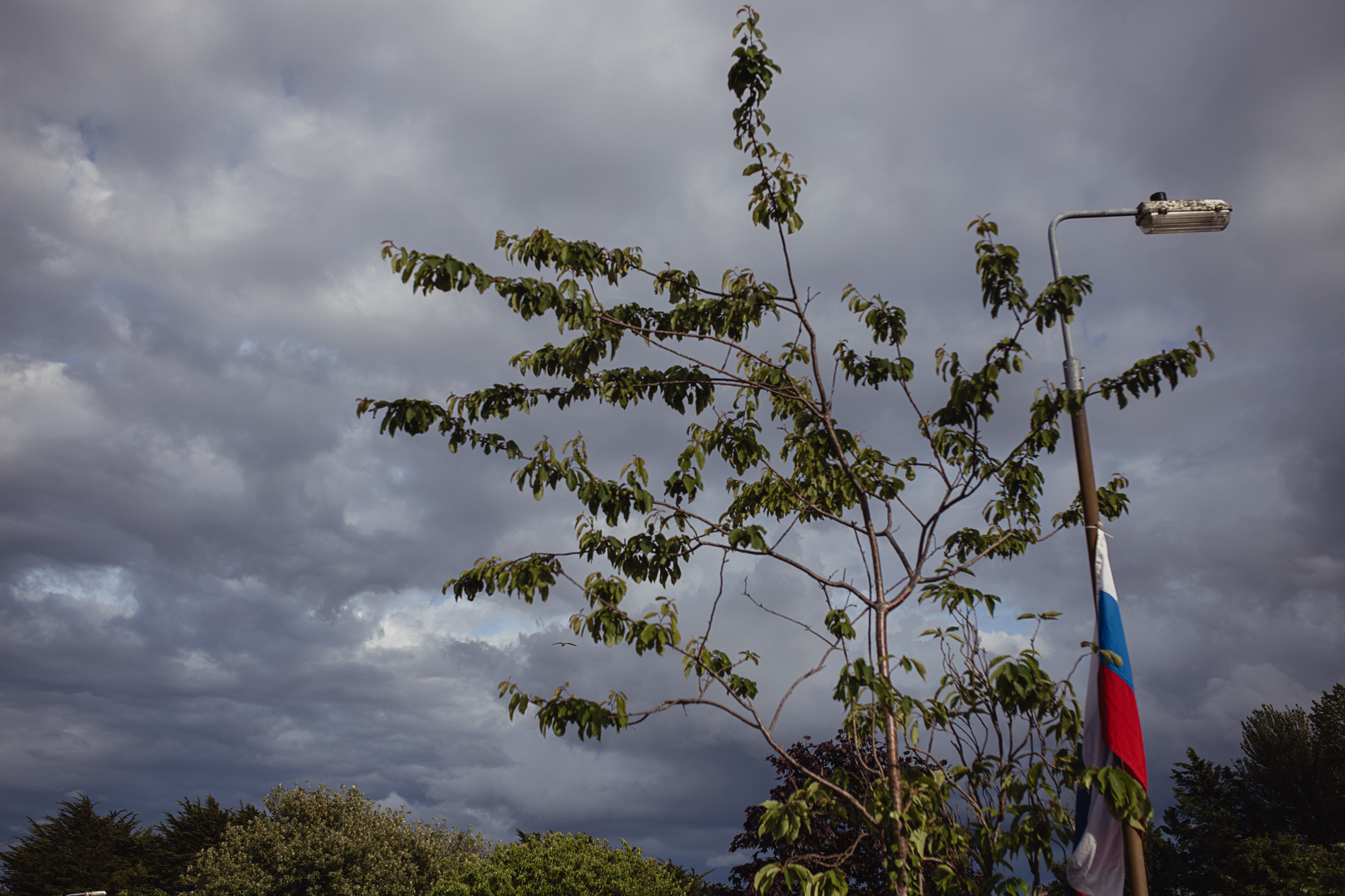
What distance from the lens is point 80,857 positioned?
33219 millimetres

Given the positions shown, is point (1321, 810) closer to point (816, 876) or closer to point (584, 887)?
point (584, 887)

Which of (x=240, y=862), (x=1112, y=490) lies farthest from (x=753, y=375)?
(x=240, y=862)

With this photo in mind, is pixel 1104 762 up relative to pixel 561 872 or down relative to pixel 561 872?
up

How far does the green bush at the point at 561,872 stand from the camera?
15492 millimetres

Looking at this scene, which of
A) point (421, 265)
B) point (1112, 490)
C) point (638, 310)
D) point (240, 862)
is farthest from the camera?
point (240, 862)

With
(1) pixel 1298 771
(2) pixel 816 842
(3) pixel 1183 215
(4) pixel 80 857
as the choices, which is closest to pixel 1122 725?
(3) pixel 1183 215

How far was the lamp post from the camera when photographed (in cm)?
628

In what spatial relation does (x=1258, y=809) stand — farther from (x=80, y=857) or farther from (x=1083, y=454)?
(x=80, y=857)

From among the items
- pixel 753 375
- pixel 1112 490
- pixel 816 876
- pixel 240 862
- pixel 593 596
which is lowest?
pixel 240 862

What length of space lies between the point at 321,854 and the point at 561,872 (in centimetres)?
1071

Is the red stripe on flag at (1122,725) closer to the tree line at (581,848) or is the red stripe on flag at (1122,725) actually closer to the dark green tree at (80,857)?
the tree line at (581,848)

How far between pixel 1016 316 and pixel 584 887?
14063 millimetres

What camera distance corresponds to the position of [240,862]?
22.7 metres

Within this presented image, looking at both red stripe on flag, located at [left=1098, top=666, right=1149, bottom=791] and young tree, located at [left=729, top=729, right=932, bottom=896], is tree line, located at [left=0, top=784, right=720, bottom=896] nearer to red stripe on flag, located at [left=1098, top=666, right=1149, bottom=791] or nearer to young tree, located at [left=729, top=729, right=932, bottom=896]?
young tree, located at [left=729, top=729, right=932, bottom=896]
